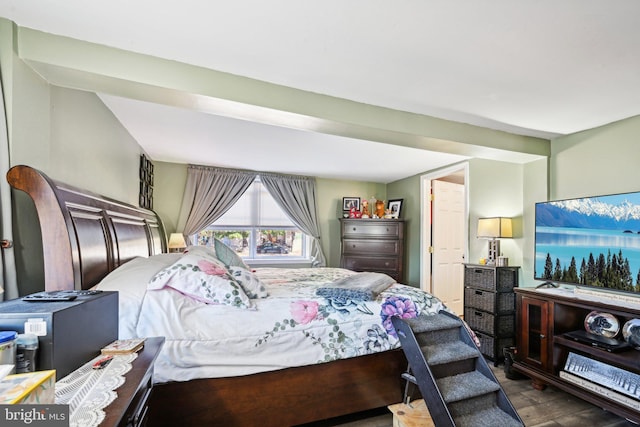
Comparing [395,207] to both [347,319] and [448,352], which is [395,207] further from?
[347,319]

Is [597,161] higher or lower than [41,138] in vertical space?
higher

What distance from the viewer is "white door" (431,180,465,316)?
4652mm

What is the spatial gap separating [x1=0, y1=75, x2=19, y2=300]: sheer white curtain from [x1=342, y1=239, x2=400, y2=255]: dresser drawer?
411 centimetres

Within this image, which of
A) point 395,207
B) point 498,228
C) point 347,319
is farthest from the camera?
point 395,207

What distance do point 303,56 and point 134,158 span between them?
2526mm

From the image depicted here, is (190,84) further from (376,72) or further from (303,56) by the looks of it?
(376,72)

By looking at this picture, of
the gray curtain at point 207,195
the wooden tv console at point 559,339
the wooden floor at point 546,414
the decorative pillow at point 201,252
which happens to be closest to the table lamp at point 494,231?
the wooden tv console at point 559,339

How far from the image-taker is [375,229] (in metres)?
4.96

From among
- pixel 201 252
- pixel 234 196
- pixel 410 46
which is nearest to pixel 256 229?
pixel 234 196

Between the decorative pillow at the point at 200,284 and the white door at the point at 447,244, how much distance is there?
3.64m

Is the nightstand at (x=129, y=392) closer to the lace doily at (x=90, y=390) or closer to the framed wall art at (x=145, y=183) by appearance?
the lace doily at (x=90, y=390)

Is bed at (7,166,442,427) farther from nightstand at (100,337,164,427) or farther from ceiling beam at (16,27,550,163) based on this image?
ceiling beam at (16,27,550,163)

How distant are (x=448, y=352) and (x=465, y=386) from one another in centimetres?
20
